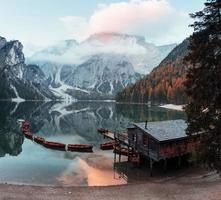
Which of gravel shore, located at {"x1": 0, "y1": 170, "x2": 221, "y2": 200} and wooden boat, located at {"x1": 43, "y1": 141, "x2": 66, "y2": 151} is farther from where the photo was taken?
wooden boat, located at {"x1": 43, "y1": 141, "x2": 66, "y2": 151}

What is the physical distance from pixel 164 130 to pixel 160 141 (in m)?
5.13

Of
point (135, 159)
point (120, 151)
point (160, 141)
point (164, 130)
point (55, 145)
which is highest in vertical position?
point (164, 130)

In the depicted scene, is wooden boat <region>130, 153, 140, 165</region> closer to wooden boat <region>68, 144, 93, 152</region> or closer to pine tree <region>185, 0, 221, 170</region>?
wooden boat <region>68, 144, 93, 152</region>

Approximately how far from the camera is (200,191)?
4006cm

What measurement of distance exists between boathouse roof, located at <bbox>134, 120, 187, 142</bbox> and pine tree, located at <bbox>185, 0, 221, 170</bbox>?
24.4m

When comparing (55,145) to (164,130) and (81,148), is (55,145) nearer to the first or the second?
(81,148)

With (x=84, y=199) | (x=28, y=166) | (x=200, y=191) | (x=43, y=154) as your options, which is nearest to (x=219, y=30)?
(x=200, y=191)

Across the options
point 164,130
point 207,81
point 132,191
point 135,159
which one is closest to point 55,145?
point 135,159

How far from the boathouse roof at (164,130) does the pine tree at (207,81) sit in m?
24.4

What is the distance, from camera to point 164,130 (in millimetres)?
59031

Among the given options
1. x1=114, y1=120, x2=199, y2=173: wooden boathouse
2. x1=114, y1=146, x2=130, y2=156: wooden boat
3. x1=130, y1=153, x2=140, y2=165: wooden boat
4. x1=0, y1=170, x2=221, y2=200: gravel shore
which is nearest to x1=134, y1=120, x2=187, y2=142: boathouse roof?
x1=114, y1=120, x2=199, y2=173: wooden boathouse

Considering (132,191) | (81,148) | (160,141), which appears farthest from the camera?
(81,148)

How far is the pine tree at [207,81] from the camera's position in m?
29.1

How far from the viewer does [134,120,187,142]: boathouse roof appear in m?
56.3
